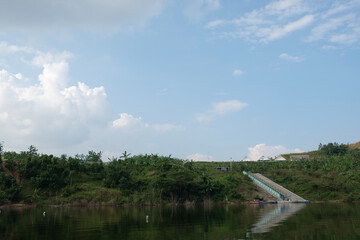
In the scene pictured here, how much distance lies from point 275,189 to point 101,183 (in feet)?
138

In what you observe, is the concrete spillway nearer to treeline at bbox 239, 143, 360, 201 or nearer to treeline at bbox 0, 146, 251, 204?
treeline at bbox 239, 143, 360, 201

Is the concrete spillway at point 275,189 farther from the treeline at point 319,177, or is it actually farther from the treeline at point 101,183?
the treeline at point 101,183

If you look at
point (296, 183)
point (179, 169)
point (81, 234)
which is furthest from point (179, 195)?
point (81, 234)

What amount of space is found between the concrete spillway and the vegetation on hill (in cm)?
282

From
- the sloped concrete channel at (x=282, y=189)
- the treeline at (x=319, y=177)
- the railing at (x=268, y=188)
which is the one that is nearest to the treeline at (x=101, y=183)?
the railing at (x=268, y=188)

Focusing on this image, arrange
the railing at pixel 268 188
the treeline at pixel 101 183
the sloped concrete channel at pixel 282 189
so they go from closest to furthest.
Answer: the treeline at pixel 101 183 → the sloped concrete channel at pixel 282 189 → the railing at pixel 268 188

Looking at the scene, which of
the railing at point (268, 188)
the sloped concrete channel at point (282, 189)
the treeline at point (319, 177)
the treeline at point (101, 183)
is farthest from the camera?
the treeline at point (319, 177)

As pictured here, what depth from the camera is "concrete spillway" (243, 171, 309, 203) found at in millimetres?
70000

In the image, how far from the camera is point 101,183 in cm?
7019

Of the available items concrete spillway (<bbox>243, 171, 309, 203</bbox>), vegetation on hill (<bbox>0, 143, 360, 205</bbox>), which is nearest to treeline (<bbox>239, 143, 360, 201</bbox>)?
vegetation on hill (<bbox>0, 143, 360, 205</bbox>)

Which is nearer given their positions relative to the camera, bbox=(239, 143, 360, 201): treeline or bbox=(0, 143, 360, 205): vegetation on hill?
bbox=(0, 143, 360, 205): vegetation on hill

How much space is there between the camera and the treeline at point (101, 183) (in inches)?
2569

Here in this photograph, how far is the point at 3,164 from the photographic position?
69125mm

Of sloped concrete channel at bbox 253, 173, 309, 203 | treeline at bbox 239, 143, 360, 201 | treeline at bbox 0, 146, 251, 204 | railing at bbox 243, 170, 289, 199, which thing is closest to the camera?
treeline at bbox 0, 146, 251, 204
